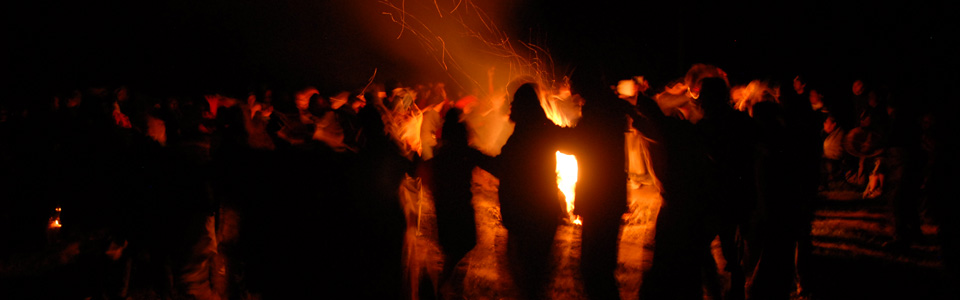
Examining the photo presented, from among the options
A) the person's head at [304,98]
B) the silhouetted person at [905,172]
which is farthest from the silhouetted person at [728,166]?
the person's head at [304,98]

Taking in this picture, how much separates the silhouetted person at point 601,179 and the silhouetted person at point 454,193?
3.56 ft

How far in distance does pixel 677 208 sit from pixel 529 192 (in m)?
1.32

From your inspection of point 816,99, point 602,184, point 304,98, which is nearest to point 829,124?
point 816,99

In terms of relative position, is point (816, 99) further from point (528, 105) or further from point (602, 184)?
point (528, 105)

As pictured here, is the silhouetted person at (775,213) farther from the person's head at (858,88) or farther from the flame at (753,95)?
the person's head at (858,88)

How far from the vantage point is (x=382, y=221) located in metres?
4.28

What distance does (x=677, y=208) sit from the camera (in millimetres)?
3777

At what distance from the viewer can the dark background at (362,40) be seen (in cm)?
883

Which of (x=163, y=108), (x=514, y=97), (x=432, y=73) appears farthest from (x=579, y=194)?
(x=163, y=108)

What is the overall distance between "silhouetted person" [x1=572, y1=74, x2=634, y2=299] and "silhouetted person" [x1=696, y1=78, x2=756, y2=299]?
0.72 m

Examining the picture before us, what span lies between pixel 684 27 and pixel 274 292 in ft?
30.6

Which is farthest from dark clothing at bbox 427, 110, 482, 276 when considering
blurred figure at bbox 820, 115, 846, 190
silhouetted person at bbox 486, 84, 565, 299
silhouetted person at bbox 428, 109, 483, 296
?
blurred figure at bbox 820, 115, 846, 190

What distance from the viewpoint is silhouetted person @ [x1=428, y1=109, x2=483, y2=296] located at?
14.1 ft

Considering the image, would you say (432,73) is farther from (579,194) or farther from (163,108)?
(579,194)
